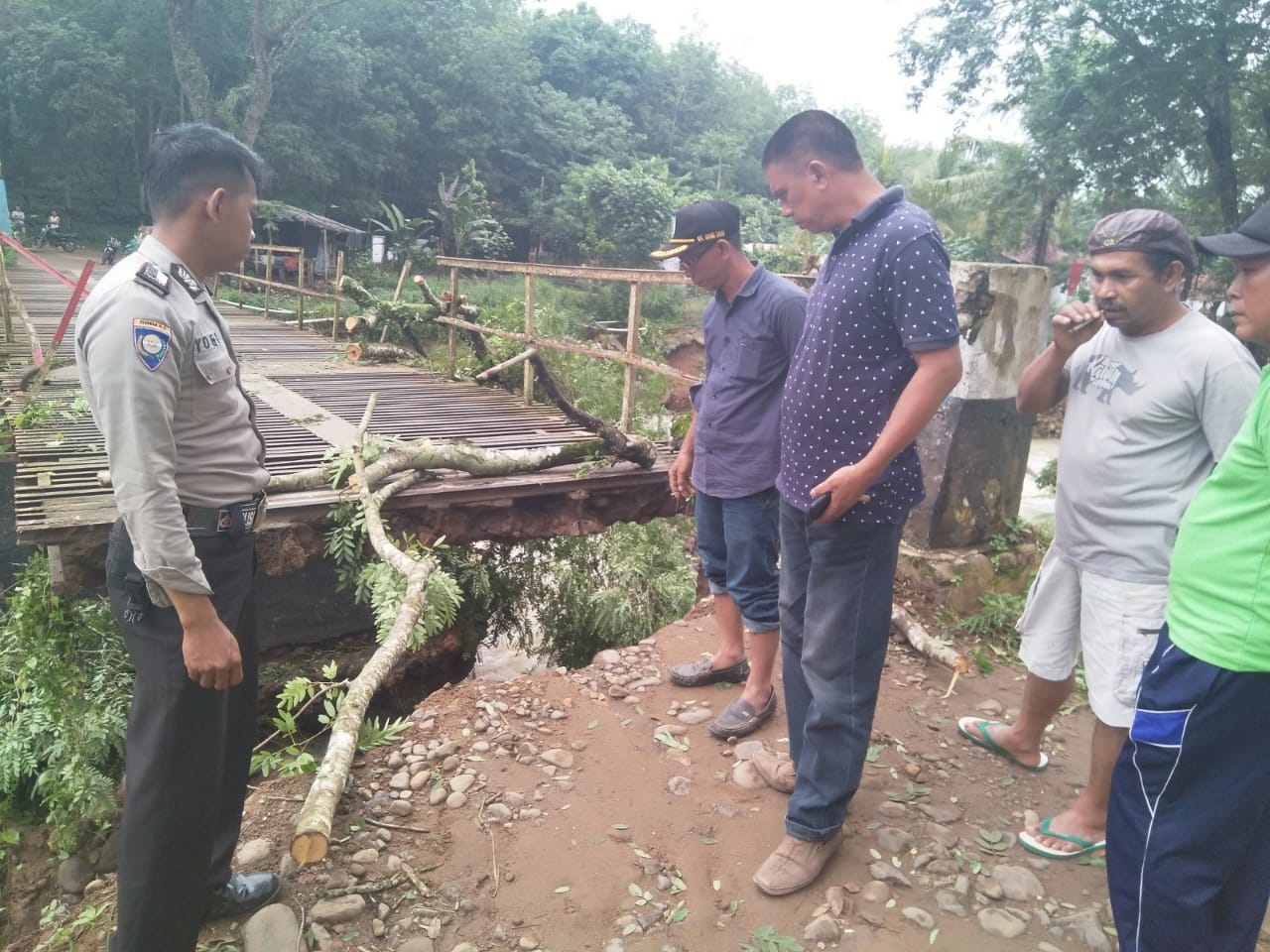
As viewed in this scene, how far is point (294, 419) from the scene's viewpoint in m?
5.82

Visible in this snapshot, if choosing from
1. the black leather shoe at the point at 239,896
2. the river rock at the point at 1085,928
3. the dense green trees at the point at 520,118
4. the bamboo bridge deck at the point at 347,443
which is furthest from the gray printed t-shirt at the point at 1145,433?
the dense green trees at the point at 520,118

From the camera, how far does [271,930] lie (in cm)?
204

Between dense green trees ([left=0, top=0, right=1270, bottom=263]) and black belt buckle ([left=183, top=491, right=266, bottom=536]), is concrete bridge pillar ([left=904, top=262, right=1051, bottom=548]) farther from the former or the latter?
dense green trees ([left=0, top=0, right=1270, bottom=263])

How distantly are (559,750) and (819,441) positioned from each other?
152 cm

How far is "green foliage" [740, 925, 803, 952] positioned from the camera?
2.00 m

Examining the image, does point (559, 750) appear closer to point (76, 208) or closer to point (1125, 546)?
point (1125, 546)

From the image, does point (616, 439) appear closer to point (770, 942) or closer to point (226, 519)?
point (226, 519)

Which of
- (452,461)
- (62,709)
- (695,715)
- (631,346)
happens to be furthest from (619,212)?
(695,715)

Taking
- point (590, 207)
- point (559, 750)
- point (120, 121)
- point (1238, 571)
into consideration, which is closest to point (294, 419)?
point (559, 750)

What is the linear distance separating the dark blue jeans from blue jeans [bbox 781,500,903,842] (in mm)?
607

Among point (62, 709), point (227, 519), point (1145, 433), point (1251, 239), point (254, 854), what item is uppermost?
point (1251, 239)

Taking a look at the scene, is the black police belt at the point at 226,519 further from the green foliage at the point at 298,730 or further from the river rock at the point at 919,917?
the river rock at the point at 919,917

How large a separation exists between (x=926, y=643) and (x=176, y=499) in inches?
112

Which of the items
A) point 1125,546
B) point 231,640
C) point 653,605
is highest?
point 1125,546
